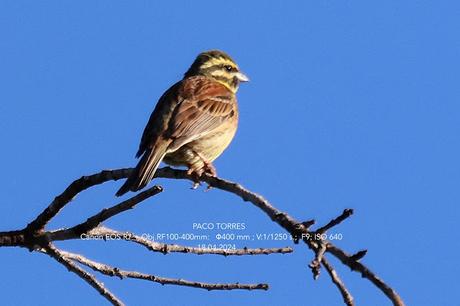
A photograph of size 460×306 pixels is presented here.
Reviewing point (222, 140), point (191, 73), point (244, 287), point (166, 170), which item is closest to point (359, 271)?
point (244, 287)

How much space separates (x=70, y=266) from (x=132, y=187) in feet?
2.57

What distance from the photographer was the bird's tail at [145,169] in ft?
20.3

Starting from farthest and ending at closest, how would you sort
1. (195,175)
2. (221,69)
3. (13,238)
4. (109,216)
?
(221,69) → (195,175) → (13,238) → (109,216)

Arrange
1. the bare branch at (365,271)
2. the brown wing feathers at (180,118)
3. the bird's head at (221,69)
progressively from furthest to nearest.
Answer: the bird's head at (221,69)
the brown wing feathers at (180,118)
the bare branch at (365,271)

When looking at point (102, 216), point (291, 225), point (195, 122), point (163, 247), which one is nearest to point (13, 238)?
point (102, 216)

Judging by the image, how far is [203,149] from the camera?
7734 mm

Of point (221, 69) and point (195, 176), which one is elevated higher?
point (221, 69)

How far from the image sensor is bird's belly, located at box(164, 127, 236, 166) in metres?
7.51

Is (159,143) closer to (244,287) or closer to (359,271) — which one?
(244,287)

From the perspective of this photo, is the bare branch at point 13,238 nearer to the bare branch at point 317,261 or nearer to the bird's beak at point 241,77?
the bare branch at point 317,261

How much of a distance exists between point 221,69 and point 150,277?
4.22m

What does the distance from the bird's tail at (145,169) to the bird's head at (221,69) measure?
89.0 inches

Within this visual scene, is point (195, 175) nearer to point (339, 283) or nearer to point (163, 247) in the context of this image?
point (163, 247)

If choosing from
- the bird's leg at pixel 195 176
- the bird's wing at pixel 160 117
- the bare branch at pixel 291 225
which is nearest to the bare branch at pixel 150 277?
the bare branch at pixel 291 225
